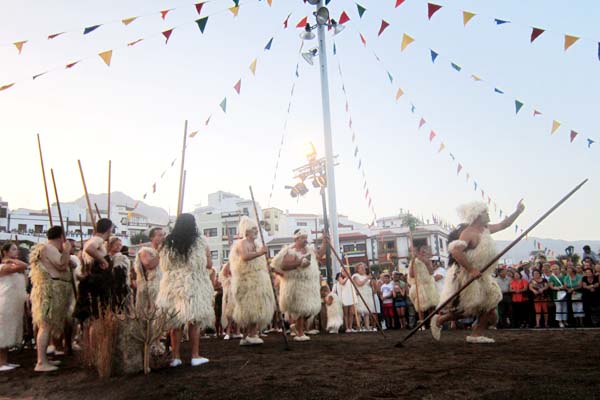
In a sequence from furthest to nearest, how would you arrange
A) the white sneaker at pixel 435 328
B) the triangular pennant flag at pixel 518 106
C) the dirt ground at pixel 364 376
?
the triangular pennant flag at pixel 518 106
the white sneaker at pixel 435 328
the dirt ground at pixel 364 376

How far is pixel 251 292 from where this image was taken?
657 cm

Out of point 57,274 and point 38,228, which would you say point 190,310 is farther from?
point 38,228

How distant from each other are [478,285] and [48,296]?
551cm

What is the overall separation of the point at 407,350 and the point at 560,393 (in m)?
2.71

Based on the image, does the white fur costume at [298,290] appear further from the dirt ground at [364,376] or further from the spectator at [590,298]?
the spectator at [590,298]

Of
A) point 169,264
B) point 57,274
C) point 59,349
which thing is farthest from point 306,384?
point 59,349

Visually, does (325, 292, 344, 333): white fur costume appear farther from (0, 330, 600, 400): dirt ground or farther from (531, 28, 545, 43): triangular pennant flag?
(531, 28, 545, 43): triangular pennant flag

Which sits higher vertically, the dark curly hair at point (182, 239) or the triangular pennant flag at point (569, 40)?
the triangular pennant flag at point (569, 40)

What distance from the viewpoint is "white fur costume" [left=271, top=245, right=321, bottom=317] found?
7.67 meters

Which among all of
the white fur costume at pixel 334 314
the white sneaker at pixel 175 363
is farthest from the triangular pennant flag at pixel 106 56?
the white fur costume at pixel 334 314

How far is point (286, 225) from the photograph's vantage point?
238ft

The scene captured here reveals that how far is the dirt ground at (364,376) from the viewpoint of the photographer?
3.23 meters

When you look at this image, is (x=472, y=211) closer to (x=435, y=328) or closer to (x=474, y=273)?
(x=474, y=273)

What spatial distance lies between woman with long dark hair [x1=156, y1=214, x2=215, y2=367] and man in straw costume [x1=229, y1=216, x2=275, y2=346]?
1.43 meters
